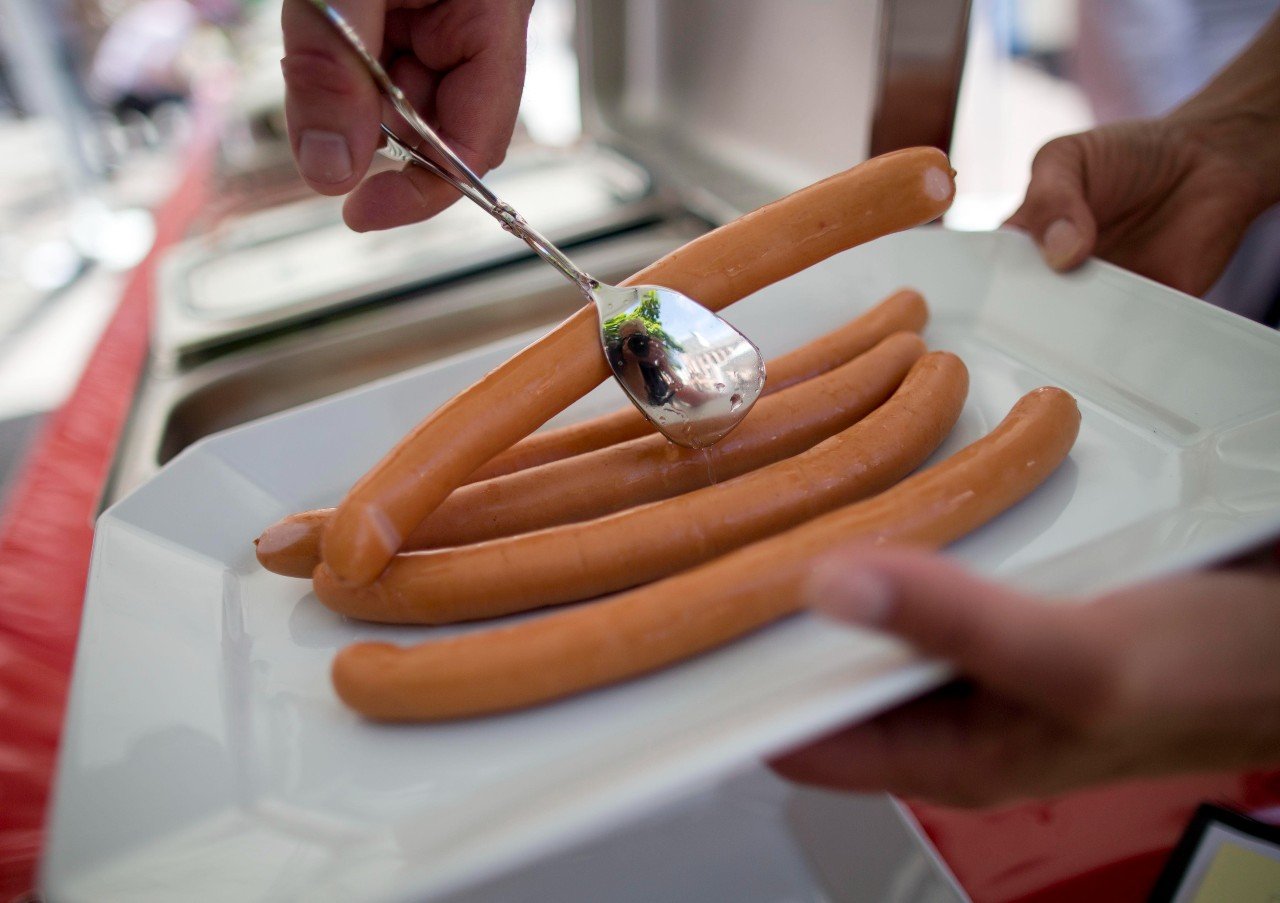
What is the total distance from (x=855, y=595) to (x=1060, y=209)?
109 cm

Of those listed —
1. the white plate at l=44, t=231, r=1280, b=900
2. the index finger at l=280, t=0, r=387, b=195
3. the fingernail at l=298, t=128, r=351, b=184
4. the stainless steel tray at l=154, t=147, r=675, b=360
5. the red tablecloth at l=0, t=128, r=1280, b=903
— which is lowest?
the red tablecloth at l=0, t=128, r=1280, b=903

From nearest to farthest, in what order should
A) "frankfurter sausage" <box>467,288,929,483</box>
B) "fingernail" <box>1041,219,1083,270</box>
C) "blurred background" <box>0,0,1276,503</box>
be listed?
"frankfurter sausage" <box>467,288,929,483</box>, "fingernail" <box>1041,219,1083,270</box>, "blurred background" <box>0,0,1276,503</box>

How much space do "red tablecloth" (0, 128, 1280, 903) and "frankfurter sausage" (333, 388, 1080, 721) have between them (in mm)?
472

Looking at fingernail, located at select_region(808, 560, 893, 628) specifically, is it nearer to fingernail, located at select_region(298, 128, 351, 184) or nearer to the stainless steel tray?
fingernail, located at select_region(298, 128, 351, 184)

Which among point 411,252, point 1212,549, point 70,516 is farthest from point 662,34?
point 1212,549

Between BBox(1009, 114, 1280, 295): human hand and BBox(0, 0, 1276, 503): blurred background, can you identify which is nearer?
BBox(1009, 114, 1280, 295): human hand

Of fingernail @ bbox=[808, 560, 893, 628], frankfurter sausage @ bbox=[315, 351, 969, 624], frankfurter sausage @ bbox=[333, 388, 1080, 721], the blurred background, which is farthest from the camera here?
the blurred background

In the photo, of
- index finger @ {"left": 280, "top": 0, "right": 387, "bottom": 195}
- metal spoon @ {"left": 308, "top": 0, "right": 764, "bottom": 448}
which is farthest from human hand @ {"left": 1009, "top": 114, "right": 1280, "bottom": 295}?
index finger @ {"left": 280, "top": 0, "right": 387, "bottom": 195}

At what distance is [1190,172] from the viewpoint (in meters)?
1.64

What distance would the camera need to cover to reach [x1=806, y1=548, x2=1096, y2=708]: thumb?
549 mm

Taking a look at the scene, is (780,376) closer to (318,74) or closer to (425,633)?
(425,633)

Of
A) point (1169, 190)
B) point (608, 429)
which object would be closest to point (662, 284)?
point (608, 429)

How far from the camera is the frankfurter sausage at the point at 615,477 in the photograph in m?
0.99

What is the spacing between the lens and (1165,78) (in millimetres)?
2596
